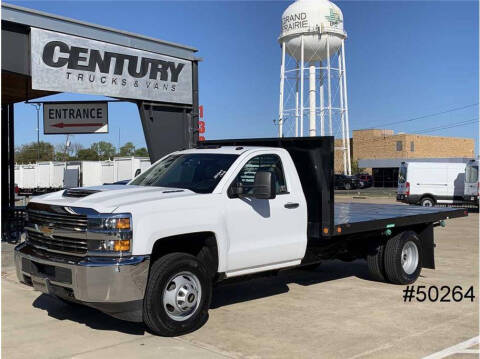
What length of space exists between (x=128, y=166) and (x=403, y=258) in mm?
29582

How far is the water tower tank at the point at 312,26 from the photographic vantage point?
Result: 50.0 meters

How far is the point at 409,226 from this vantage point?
902 cm

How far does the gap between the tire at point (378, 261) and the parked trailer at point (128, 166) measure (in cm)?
2725

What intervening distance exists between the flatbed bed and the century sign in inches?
175

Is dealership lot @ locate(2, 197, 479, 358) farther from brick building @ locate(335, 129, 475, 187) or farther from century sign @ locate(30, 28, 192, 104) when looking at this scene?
brick building @ locate(335, 129, 475, 187)

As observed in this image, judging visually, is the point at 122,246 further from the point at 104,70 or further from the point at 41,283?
the point at 104,70

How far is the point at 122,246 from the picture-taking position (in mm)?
5492

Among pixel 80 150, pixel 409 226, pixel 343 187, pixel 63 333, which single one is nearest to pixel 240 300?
pixel 63 333

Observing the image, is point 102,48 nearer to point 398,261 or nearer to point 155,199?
point 155,199

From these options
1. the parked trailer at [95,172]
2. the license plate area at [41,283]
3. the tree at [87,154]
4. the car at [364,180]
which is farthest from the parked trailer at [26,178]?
the tree at [87,154]

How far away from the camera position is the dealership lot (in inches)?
218

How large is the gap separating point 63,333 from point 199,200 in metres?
2.06

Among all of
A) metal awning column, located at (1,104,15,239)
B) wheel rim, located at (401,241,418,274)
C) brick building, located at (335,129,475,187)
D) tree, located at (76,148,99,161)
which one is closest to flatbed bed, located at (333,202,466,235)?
wheel rim, located at (401,241,418,274)

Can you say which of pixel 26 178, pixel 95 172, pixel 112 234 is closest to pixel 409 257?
pixel 112 234
